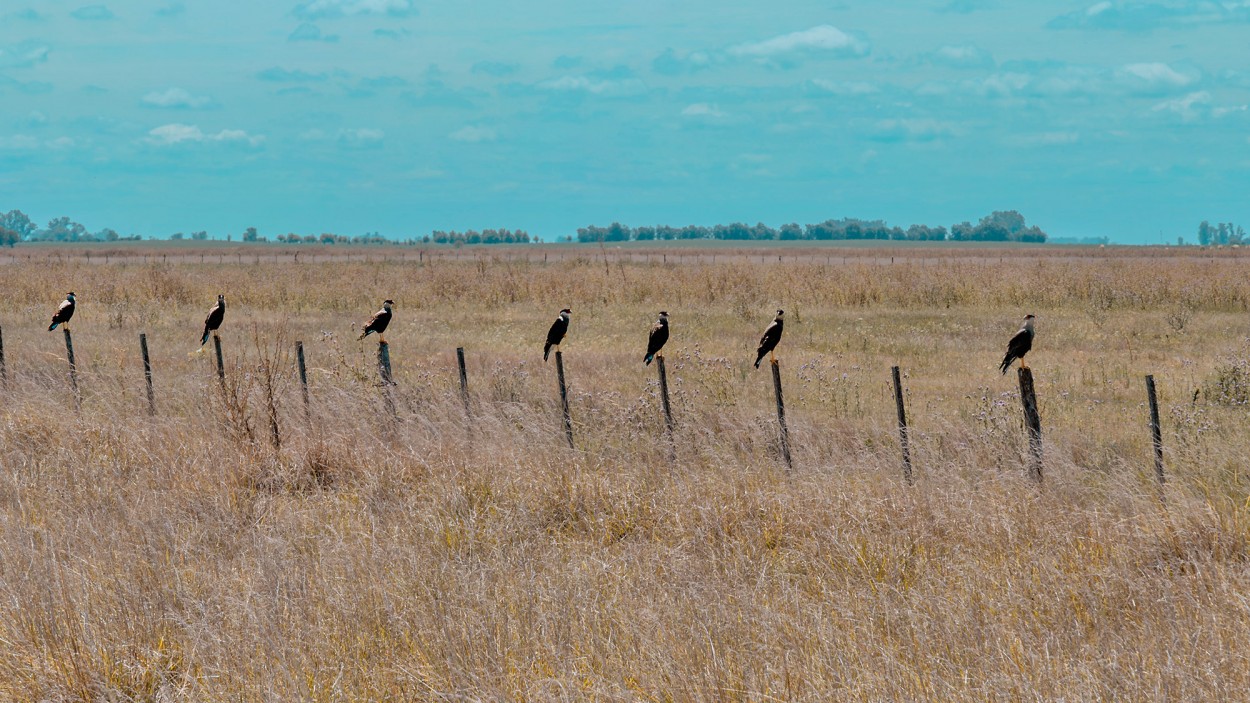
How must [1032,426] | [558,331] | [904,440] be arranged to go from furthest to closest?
1. [558,331]
2. [904,440]
3. [1032,426]

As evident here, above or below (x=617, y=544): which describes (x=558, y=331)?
Answer: above

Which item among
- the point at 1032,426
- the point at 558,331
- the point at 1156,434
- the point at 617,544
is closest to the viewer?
the point at 617,544

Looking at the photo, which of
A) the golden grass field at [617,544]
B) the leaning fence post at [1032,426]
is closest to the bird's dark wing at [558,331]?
the golden grass field at [617,544]

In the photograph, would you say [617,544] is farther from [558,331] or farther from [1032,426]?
[558,331]

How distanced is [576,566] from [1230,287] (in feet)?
83.3

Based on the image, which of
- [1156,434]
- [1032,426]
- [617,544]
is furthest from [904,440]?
[617,544]

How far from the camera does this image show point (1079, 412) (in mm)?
12516

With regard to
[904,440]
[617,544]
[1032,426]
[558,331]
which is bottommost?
[617,544]

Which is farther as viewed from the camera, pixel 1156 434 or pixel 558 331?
pixel 558 331

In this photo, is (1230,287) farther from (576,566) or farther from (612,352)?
(576,566)

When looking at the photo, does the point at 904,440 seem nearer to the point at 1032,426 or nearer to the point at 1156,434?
the point at 1032,426

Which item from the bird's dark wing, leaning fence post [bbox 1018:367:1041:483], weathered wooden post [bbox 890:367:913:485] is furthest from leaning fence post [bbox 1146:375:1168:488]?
the bird's dark wing

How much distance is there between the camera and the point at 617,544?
6.95 metres

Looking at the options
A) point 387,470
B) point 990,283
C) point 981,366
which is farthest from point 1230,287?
point 387,470
